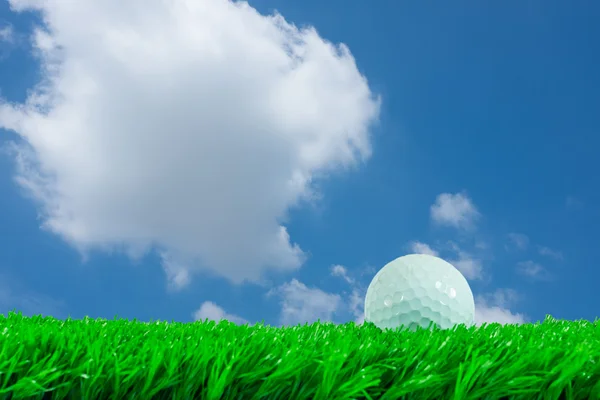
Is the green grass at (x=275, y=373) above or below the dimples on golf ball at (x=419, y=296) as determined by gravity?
below

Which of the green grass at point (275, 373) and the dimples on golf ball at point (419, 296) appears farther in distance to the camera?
the dimples on golf ball at point (419, 296)

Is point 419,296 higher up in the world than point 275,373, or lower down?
higher up

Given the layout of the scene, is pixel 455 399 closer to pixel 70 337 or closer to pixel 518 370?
pixel 518 370

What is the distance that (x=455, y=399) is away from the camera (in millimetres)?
1715

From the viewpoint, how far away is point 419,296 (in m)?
4.07

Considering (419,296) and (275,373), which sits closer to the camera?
(275,373)

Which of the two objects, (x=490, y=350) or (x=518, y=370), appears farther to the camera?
(x=490, y=350)

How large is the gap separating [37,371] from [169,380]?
44 centimetres

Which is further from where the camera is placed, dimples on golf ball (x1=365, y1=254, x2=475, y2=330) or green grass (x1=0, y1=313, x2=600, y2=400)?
dimples on golf ball (x1=365, y1=254, x2=475, y2=330)

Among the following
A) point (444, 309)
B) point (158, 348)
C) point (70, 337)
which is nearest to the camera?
point (158, 348)

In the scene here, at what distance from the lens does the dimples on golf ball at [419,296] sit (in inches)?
160

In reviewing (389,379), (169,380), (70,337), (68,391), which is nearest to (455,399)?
(389,379)

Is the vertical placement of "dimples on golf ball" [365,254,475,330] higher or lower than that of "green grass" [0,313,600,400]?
higher

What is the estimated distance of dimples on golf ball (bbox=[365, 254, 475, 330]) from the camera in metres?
4.06
